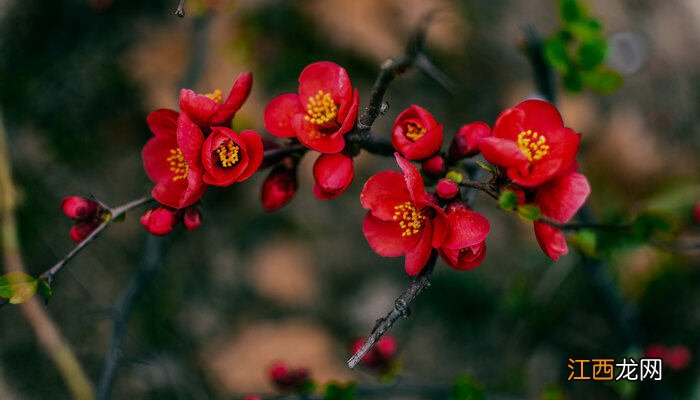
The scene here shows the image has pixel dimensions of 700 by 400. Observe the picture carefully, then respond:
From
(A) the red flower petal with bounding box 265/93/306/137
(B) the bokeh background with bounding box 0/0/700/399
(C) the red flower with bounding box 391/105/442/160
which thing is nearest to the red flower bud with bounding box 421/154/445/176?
(C) the red flower with bounding box 391/105/442/160

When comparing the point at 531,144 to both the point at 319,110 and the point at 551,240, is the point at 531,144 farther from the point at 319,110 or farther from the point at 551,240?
the point at 319,110

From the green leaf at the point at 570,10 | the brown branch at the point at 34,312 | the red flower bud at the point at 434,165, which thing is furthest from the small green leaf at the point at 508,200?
the brown branch at the point at 34,312

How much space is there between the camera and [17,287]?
848 mm

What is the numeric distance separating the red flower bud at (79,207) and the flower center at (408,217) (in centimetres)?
49

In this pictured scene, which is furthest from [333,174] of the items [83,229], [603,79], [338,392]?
[603,79]

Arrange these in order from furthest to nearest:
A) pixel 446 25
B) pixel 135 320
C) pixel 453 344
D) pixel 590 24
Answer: pixel 446 25, pixel 453 344, pixel 135 320, pixel 590 24

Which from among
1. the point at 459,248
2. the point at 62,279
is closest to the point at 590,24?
the point at 459,248

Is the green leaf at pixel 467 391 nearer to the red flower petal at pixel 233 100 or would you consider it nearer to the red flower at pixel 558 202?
the red flower at pixel 558 202

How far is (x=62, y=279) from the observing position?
198 centimetres

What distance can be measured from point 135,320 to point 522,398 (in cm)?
142

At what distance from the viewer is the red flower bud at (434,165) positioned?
859 mm

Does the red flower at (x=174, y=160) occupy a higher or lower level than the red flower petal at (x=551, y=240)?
higher

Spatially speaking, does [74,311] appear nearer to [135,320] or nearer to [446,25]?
[135,320]

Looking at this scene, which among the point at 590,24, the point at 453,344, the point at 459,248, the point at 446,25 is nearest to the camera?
the point at 459,248
